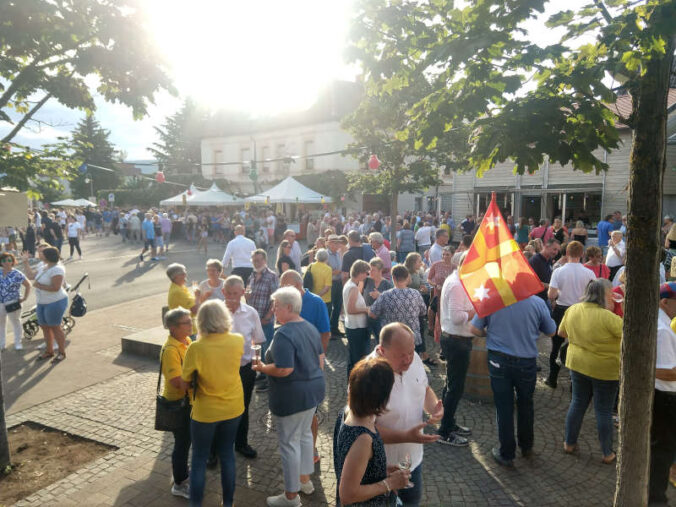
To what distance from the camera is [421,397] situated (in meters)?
2.90

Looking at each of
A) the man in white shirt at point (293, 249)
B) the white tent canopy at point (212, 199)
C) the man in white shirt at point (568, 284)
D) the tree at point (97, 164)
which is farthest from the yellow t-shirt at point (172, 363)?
the tree at point (97, 164)

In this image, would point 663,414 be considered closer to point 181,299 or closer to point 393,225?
point 181,299

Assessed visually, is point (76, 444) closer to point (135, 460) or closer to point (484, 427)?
point (135, 460)

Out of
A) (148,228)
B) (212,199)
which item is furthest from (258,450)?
(212,199)

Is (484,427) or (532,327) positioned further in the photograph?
(484,427)

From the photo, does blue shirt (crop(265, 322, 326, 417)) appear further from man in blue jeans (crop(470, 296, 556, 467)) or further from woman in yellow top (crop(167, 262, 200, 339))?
woman in yellow top (crop(167, 262, 200, 339))

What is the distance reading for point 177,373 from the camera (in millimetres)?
3666

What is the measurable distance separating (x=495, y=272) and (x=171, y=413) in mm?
3033

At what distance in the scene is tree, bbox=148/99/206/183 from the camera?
163ft

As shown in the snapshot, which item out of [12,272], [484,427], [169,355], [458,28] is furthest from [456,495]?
[12,272]

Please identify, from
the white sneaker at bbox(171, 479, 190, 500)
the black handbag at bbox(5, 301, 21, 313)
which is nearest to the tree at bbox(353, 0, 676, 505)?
the white sneaker at bbox(171, 479, 190, 500)

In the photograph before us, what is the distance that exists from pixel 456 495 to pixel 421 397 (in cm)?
156

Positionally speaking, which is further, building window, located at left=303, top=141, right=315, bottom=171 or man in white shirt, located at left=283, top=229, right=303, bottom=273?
building window, located at left=303, top=141, right=315, bottom=171

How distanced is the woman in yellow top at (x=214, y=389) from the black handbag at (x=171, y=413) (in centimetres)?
30
